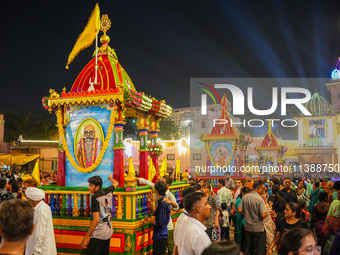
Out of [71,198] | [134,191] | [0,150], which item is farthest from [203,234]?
[0,150]

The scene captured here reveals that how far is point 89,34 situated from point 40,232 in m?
Answer: 7.12

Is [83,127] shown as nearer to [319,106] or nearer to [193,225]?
[193,225]

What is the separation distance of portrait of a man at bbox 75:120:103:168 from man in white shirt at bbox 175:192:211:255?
590cm

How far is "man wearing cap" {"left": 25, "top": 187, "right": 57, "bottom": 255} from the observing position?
475 cm

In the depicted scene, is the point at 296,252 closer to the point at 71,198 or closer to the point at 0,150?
the point at 71,198

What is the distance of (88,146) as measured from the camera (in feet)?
30.5

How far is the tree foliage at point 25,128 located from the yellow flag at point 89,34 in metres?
36.4

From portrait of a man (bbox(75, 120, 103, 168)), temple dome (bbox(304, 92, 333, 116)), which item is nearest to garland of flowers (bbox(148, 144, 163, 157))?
portrait of a man (bbox(75, 120, 103, 168))

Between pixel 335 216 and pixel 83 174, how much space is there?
20.8 ft

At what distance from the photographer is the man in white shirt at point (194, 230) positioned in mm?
3281

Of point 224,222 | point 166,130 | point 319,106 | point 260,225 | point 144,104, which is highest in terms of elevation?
point 319,106

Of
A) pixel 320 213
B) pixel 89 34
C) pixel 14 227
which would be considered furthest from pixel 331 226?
pixel 89 34

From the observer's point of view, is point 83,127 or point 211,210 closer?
point 211,210

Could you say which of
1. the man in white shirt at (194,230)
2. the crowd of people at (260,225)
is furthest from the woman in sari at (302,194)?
the man in white shirt at (194,230)
